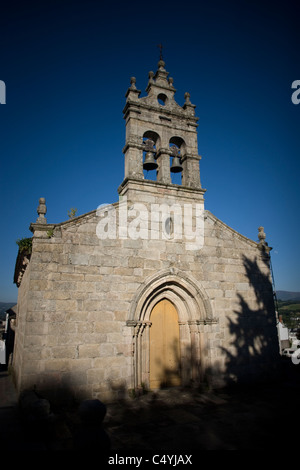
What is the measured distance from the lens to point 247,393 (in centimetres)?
836

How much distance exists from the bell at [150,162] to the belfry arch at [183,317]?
3.63 metres

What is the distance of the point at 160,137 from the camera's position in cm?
980

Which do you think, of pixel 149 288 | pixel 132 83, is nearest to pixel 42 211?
pixel 149 288

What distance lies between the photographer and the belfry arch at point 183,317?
8109 mm

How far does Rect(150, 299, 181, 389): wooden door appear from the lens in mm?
8477

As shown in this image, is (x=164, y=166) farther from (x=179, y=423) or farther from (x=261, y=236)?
(x=179, y=423)

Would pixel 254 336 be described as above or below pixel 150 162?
below

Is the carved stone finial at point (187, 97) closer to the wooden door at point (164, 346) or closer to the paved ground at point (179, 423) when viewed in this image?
the wooden door at point (164, 346)

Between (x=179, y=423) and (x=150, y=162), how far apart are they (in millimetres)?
7305

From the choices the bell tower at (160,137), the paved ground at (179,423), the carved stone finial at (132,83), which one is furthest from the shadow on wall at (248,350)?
the carved stone finial at (132,83)

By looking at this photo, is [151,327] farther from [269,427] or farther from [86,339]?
[269,427]
